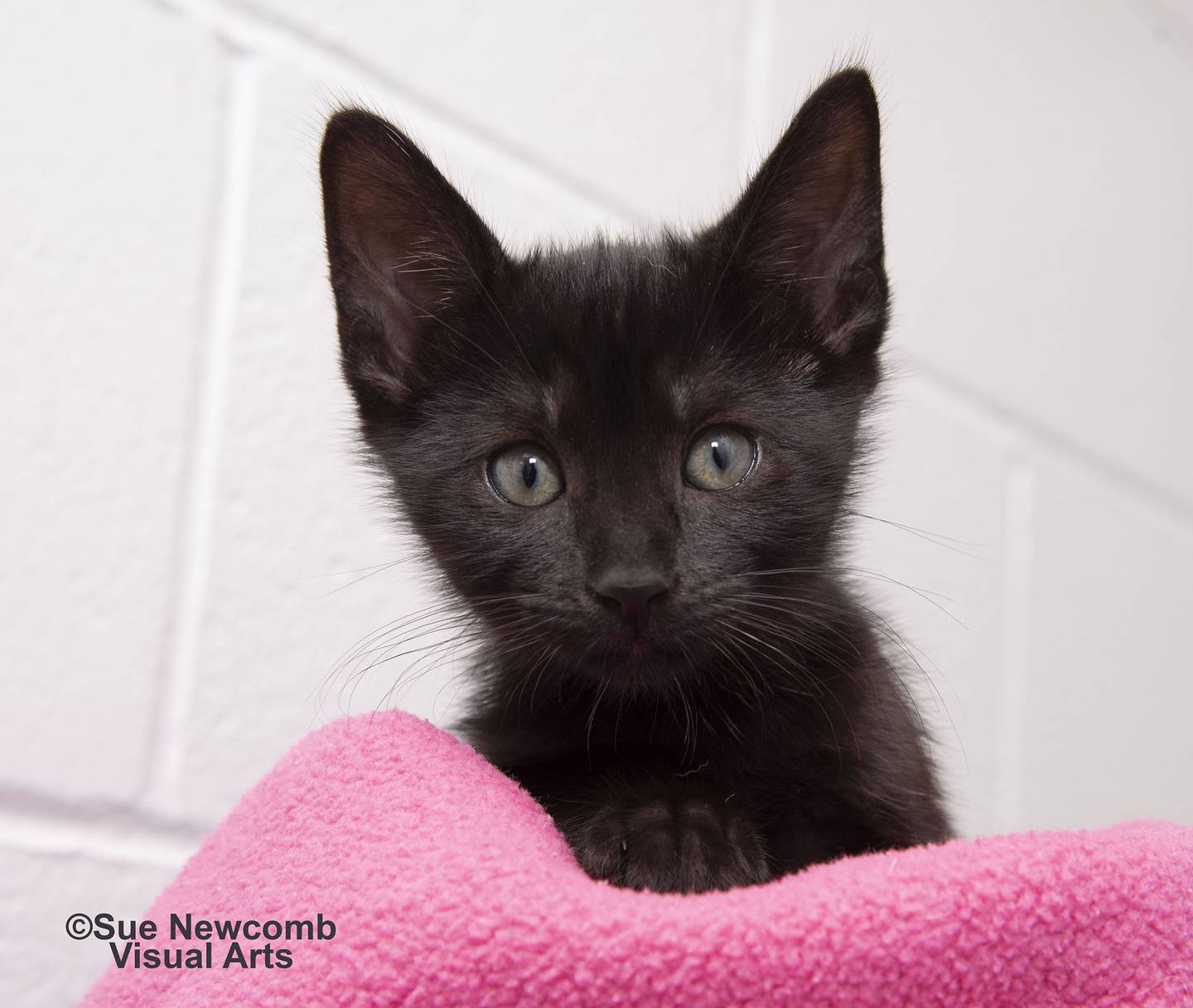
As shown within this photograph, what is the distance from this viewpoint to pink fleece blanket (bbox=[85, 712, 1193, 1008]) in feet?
1.92

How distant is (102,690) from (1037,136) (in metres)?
1.98

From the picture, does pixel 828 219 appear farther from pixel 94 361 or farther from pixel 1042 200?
pixel 1042 200

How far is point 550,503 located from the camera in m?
0.94

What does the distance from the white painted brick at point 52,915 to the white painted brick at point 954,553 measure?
1.30 metres

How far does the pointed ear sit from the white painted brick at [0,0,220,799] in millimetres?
714

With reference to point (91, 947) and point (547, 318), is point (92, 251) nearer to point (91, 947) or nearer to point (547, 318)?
point (547, 318)

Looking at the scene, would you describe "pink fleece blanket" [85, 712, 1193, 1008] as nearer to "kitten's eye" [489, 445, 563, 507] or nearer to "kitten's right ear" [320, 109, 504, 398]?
"kitten's eye" [489, 445, 563, 507]

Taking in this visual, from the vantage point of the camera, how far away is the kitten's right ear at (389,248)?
1001mm

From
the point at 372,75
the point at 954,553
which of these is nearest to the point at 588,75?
the point at 372,75

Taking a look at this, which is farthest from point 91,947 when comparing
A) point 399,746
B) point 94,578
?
point 399,746

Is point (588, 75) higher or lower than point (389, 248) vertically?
higher

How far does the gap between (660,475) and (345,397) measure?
0.71m

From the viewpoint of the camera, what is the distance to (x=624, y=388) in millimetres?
923

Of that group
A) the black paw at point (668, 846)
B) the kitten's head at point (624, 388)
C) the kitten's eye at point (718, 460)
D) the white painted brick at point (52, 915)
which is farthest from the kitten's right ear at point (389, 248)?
the white painted brick at point (52, 915)
